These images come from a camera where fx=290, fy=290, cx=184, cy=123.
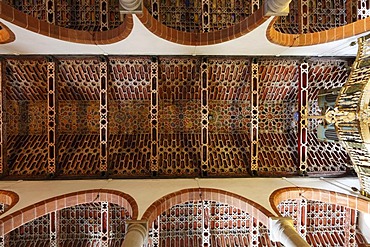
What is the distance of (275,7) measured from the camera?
4.32m

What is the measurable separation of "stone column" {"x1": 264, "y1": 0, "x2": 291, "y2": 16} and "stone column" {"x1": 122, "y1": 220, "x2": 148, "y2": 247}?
386 centimetres

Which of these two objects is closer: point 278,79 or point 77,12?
point 77,12

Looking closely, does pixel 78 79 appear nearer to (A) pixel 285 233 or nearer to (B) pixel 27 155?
(B) pixel 27 155

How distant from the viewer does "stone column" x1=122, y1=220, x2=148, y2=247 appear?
4.27m

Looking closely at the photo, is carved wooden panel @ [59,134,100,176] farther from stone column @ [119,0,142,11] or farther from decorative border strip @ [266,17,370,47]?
decorative border strip @ [266,17,370,47]

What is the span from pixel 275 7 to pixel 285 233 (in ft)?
11.4

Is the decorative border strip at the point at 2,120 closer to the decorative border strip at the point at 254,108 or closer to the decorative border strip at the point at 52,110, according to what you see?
the decorative border strip at the point at 52,110

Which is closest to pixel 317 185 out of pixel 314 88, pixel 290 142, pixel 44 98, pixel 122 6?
pixel 290 142

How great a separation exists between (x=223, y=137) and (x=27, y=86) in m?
5.02

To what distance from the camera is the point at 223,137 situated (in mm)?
7574

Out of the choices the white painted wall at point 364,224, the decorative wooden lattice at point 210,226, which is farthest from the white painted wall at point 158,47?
the white painted wall at point 364,224

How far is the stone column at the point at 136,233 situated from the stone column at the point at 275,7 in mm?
3862

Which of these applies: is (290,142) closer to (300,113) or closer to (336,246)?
(300,113)

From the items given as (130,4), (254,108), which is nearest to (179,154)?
(254,108)
